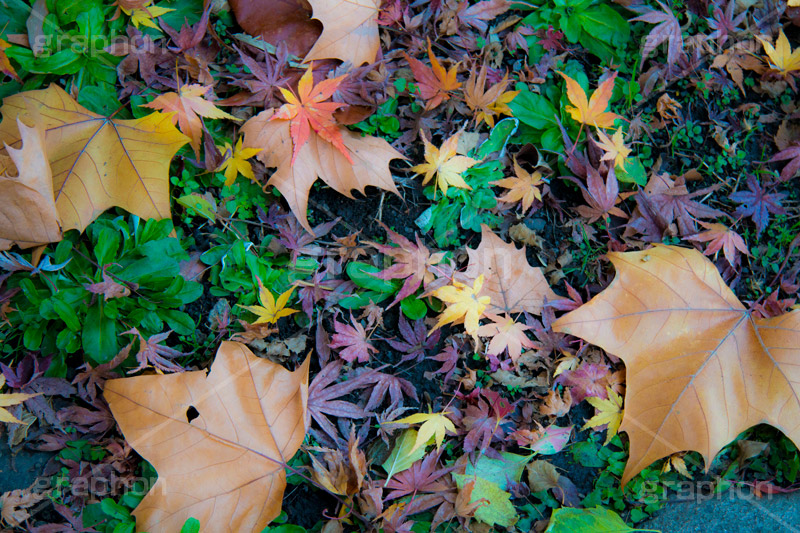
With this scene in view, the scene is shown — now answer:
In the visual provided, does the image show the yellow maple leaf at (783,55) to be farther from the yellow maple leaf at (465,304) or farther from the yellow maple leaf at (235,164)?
the yellow maple leaf at (235,164)

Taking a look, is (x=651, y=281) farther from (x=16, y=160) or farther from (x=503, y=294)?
(x=16, y=160)

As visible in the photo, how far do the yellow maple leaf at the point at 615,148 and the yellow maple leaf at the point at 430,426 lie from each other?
3.52 feet

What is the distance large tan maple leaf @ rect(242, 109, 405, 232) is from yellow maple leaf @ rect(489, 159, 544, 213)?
398mm

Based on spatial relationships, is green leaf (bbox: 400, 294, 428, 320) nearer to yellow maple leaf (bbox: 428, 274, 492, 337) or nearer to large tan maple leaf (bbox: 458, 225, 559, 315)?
yellow maple leaf (bbox: 428, 274, 492, 337)

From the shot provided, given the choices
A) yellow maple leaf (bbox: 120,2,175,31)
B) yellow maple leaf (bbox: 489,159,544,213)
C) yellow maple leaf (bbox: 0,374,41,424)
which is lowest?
yellow maple leaf (bbox: 0,374,41,424)

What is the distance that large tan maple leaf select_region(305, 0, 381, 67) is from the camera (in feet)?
6.07

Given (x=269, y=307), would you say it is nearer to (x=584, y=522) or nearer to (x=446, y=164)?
(x=446, y=164)

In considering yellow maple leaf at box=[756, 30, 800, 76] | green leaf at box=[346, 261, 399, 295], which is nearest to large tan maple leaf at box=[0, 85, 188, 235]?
green leaf at box=[346, 261, 399, 295]

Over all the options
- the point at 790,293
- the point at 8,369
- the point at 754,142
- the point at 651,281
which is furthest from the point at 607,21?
the point at 8,369

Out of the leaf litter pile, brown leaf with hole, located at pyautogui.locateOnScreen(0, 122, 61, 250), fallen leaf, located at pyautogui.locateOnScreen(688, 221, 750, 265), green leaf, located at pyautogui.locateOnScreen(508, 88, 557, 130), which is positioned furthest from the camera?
green leaf, located at pyautogui.locateOnScreen(508, 88, 557, 130)

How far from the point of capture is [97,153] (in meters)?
1.75

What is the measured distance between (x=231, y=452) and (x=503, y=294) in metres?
1.01

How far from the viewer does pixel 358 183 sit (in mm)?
1866

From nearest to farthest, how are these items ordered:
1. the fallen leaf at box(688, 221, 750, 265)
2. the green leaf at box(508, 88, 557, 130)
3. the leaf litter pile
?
1. the leaf litter pile
2. the fallen leaf at box(688, 221, 750, 265)
3. the green leaf at box(508, 88, 557, 130)
